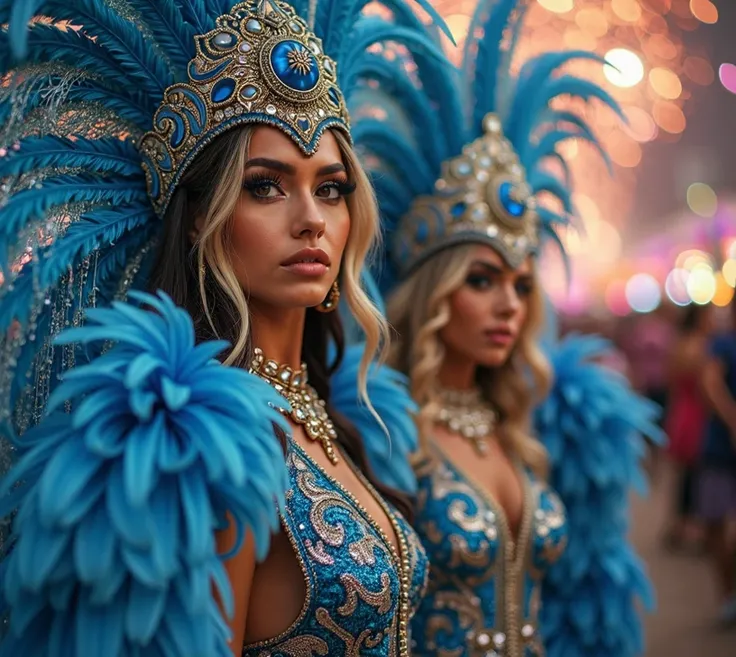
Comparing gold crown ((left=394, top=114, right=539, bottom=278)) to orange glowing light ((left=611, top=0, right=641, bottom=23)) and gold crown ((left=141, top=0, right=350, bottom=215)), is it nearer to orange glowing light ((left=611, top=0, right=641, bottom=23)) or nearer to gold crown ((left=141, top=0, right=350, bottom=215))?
gold crown ((left=141, top=0, right=350, bottom=215))

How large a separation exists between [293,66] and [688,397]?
5.58m

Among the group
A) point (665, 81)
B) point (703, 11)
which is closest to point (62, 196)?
point (665, 81)

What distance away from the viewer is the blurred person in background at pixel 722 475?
596 centimetres

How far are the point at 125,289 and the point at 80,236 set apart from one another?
20cm

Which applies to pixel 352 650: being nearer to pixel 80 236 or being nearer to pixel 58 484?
pixel 58 484

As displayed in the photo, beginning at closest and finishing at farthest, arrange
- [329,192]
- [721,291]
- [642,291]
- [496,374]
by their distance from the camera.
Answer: [329,192] < [496,374] < [721,291] < [642,291]

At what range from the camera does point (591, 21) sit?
28.8 ft

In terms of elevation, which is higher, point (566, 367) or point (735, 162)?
point (735, 162)

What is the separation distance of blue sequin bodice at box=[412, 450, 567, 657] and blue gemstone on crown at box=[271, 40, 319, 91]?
1.36 metres

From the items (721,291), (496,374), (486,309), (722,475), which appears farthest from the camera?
(721,291)

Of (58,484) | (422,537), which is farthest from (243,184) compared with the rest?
(422,537)

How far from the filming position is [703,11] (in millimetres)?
8961

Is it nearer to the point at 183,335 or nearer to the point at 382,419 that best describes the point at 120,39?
the point at 183,335

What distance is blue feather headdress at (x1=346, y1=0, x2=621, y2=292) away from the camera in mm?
3049
